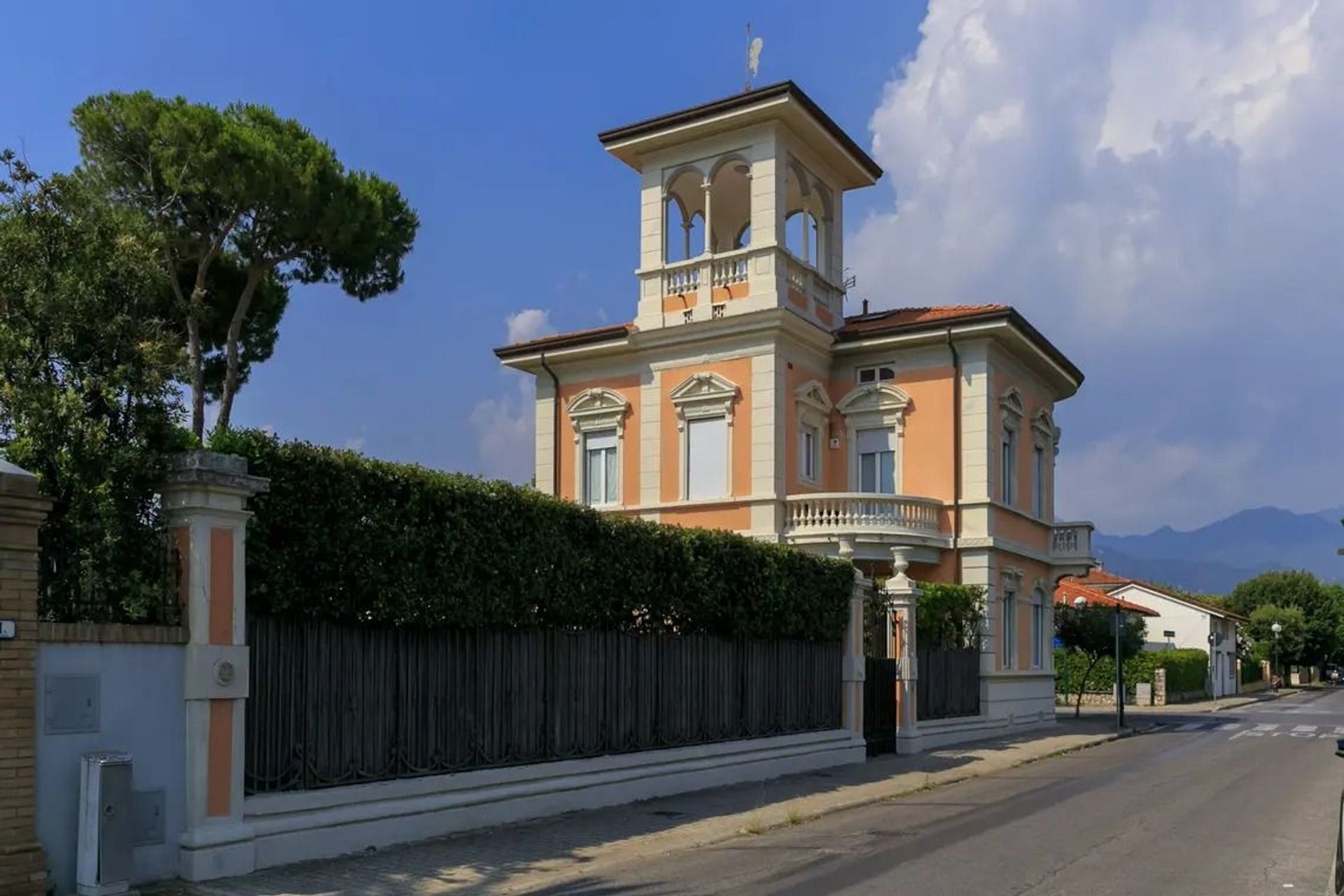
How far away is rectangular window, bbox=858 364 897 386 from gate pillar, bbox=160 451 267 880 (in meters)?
Answer: 21.7

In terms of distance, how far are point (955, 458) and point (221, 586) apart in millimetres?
21332

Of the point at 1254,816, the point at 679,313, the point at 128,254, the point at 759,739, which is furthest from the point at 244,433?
the point at 679,313

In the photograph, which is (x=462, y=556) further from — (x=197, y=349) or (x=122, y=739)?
(x=197, y=349)

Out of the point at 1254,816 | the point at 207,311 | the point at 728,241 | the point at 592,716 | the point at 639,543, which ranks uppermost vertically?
the point at 728,241

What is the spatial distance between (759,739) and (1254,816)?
6.49 m

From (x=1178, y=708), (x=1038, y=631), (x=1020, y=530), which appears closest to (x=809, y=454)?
(x=1020, y=530)

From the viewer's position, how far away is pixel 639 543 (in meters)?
15.0

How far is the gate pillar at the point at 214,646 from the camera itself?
959cm

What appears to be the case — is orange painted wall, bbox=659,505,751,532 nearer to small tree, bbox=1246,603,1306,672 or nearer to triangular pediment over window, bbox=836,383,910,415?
triangular pediment over window, bbox=836,383,910,415

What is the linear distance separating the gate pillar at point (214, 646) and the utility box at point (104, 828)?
0.73 m

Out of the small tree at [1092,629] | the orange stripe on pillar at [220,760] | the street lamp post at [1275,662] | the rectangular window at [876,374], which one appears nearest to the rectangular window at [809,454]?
the rectangular window at [876,374]

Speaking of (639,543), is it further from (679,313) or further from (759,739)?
(679,313)

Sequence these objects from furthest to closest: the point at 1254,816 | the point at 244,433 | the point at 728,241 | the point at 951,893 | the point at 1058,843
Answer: the point at 728,241, the point at 1254,816, the point at 1058,843, the point at 244,433, the point at 951,893

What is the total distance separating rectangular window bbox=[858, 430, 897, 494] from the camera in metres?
29.7
